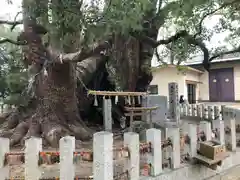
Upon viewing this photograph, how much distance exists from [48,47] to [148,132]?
393 cm

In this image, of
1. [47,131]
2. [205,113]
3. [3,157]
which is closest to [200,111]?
[205,113]

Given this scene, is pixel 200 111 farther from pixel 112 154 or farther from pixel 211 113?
pixel 112 154

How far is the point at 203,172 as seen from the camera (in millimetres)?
3961

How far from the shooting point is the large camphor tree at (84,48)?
4383mm

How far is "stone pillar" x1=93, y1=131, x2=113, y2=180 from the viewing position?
2674 mm

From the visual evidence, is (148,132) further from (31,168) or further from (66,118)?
(66,118)

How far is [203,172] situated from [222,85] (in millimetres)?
13990

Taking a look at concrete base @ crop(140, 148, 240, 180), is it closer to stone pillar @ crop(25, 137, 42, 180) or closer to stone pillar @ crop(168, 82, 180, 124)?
stone pillar @ crop(25, 137, 42, 180)

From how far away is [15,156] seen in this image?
286 cm

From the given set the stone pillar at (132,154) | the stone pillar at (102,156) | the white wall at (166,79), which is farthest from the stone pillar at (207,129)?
the white wall at (166,79)

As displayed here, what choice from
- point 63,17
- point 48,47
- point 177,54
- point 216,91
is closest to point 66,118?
point 48,47

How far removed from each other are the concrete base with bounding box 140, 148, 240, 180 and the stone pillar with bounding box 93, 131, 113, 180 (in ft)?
2.17

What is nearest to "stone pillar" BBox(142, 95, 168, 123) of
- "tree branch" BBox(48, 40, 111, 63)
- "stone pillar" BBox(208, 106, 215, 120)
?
"stone pillar" BBox(208, 106, 215, 120)

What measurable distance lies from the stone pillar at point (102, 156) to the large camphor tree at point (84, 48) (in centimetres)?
209
